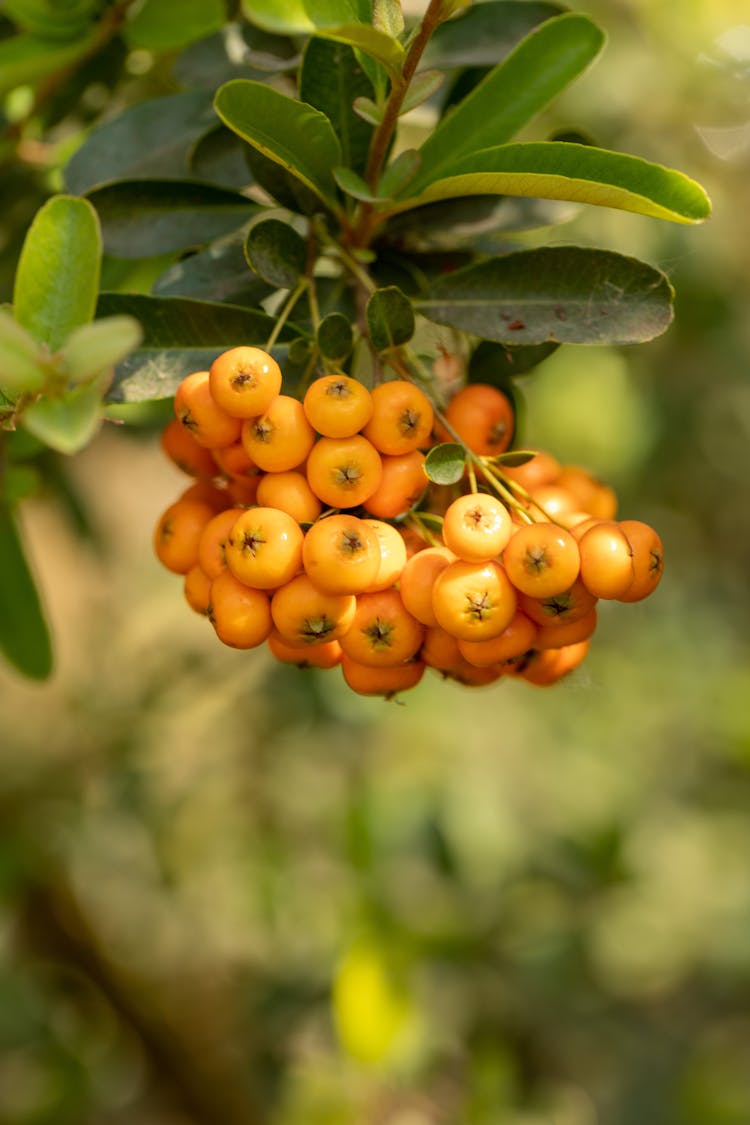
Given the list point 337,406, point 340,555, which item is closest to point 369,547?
point 340,555

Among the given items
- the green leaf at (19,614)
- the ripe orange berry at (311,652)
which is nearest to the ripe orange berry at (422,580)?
the ripe orange berry at (311,652)

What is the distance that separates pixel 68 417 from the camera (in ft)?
2.80

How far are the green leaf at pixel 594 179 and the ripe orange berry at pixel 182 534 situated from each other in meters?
0.44

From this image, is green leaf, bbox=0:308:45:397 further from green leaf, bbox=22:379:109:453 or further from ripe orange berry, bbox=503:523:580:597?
ripe orange berry, bbox=503:523:580:597

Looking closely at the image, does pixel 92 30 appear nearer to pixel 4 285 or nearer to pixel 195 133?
pixel 195 133

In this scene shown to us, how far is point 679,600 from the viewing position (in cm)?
385

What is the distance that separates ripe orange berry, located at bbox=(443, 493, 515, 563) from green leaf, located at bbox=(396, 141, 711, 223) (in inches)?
11.8

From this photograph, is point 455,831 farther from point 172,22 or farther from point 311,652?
point 172,22

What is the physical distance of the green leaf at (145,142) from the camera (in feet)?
4.19

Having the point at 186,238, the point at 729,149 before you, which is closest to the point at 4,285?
the point at 186,238

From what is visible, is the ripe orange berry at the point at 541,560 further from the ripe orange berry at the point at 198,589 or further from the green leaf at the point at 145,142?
the green leaf at the point at 145,142

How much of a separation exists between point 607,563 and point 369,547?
23cm

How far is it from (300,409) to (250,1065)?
2.84 meters

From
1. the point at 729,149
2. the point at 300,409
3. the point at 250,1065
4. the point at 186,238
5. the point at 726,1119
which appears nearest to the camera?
the point at 300,409
